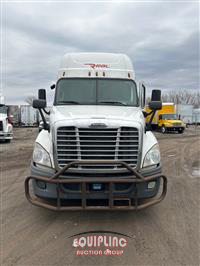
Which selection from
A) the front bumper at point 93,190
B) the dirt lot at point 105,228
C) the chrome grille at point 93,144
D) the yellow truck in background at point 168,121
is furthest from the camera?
the yellow truck in background at point 168,121

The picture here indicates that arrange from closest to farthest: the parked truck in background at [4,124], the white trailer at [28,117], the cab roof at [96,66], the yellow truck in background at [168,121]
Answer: the cab roof at [96,66]
the parked truck in background at [4,124]
the yellow truck in background at [168,121]
the white trailer at [28,117]

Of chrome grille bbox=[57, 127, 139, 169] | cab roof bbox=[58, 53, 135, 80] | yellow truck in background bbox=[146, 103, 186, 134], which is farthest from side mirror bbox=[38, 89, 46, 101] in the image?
yellow truck in background bbox=[146, 103, 186, 134]

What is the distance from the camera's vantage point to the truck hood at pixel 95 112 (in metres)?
3.72

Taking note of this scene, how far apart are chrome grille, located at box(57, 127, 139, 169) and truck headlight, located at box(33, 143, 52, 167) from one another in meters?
0.20

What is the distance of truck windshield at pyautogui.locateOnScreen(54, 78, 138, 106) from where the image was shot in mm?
4671

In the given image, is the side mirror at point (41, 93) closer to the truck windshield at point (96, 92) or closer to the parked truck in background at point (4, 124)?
the truck windshield at point (96, 92)

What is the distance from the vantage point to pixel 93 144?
350cm

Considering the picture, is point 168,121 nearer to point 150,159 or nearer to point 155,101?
point 155,101

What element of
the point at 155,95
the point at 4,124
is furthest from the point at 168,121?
the point at 155,95

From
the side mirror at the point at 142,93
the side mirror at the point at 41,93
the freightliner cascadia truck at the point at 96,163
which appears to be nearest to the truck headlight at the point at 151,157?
the freightliner cascadia truck at the point at 96,163

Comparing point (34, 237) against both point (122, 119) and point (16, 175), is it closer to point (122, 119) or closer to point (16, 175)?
point (122, 119)

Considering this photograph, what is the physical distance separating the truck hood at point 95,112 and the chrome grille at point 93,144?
277 mm

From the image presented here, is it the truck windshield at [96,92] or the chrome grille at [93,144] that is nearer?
the chrome grille at [93,144]

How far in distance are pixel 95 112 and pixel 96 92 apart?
37.6 inches
